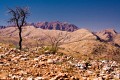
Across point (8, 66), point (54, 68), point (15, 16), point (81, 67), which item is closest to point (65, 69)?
point (54, 68)

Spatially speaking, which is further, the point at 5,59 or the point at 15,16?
the point at 15,16

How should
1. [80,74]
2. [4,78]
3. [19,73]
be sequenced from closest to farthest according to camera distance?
[4,78] < [19,73] < [80,74]

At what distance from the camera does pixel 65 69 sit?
17.8 meters

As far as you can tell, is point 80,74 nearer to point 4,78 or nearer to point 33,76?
point 33,76

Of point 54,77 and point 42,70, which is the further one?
point 42,70

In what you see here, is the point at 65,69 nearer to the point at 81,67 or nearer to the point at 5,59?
the point at 81,67

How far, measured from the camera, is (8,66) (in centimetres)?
1764

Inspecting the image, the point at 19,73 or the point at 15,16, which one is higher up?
the point at 15,16

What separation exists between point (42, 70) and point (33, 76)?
60.3 inches

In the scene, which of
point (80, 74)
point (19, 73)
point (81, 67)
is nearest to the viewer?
point (19, 73)

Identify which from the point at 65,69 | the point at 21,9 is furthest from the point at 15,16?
the point at 65,69

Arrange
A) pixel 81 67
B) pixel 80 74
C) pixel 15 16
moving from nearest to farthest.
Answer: pixel 80 74, pixel 81 67, pixel 15 16

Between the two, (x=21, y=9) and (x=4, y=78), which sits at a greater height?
(x=21, y=9)

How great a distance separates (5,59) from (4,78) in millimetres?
6073
